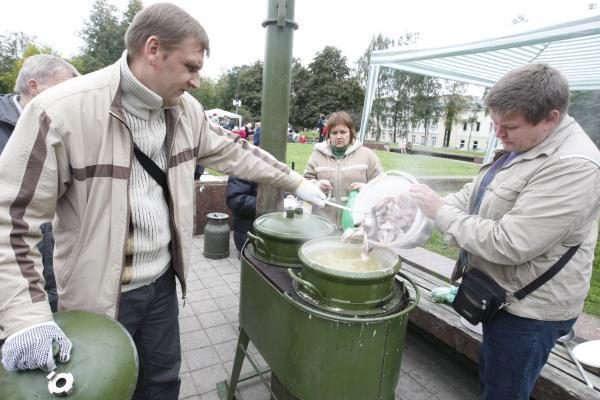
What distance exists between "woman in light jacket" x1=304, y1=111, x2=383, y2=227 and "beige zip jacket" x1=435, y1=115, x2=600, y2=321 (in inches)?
72.5

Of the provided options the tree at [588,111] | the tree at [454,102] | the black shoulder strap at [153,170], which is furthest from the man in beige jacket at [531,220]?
the tree at [454,102]

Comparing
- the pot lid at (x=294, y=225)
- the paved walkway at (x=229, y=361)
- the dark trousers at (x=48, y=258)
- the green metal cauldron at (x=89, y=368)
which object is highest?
the pot lid at (x=294, y=225)

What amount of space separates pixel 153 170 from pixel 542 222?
1.79 m

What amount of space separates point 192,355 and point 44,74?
2577 mm

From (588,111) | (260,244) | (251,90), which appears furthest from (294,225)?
(251,90)

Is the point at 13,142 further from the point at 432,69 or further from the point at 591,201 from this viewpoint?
the point at 432,69

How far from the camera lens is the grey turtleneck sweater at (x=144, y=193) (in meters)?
1.54

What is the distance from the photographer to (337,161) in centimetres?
364

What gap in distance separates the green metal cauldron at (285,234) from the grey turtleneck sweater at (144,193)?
596mm

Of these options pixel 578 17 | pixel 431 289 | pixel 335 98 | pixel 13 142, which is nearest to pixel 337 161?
pixel 431 289

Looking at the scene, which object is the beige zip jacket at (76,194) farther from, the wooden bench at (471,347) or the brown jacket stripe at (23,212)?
the wooden bench at (471,347)

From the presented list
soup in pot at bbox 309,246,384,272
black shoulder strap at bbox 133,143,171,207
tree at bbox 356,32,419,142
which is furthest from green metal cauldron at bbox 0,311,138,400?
tree at bbox 356,32,419,142

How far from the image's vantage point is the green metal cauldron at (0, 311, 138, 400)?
41.3 inches

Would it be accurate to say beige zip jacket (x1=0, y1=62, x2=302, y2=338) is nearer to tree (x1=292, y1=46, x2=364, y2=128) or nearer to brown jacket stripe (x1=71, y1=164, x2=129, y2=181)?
brown jacket stripe (x1=71, y1=164, x2=129, y2=181)
